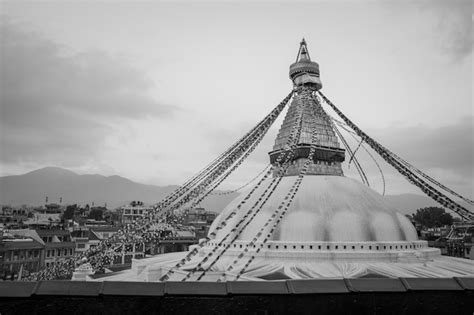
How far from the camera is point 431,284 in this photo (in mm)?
5484

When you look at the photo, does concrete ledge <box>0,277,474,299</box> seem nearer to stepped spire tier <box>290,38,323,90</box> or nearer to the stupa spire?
the stupa spire

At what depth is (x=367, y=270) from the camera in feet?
38.5

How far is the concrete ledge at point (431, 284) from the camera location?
5410 mm

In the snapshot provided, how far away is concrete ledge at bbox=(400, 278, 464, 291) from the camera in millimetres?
5410

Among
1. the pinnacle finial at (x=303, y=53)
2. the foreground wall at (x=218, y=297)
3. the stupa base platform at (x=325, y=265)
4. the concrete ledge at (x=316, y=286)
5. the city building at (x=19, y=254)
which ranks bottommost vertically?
the city building at (x=19, y=254)

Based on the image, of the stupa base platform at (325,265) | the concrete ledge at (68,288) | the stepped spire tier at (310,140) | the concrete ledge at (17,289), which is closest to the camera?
the concrete ledge at (17,289)

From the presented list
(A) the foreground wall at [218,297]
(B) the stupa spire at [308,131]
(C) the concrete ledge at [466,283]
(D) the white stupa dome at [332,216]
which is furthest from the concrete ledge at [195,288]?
(B) the stupa spire at [308,131]

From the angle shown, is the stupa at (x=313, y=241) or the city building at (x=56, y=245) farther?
the city building at (x=56, y=245)

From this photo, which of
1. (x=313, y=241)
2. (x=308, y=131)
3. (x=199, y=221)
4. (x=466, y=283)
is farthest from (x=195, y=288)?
(x=199, y=221)

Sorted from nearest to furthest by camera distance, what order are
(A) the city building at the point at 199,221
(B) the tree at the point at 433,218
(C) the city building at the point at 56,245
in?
(C) the city building at the point at 56,245
(A) the city building at the point at 199,221
(B) the tree at the point at 433,218

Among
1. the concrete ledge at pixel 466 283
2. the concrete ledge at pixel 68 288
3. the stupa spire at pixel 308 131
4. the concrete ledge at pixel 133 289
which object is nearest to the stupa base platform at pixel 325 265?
the stupa spire at pixel 308 131

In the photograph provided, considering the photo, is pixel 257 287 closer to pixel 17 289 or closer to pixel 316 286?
pixel 316 286

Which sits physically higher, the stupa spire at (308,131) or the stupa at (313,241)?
the stupa spire at (308,131)

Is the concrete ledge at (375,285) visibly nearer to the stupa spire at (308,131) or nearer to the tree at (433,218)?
the stupa spire at (308,131)
